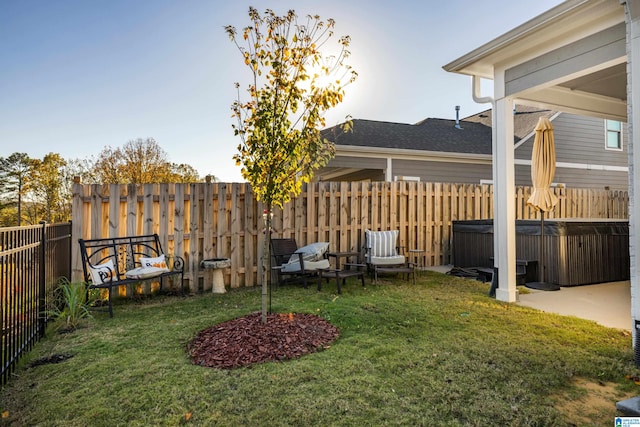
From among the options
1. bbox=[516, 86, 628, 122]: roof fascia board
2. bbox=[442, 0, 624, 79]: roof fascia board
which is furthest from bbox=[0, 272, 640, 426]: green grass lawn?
bbox=[442, 0, 624, 79]: roof fascia board

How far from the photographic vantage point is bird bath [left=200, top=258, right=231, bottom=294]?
573 cm

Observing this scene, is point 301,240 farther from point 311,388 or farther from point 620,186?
point 620,186

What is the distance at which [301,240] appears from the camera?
6945 millimetres

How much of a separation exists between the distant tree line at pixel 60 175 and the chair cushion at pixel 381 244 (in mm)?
10856

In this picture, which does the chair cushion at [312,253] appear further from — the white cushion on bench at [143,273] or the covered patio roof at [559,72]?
the covered patio roof at [559,72]

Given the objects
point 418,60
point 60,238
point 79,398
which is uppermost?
point 418,60

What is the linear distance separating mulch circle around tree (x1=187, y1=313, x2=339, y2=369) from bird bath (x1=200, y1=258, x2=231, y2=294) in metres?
1.86

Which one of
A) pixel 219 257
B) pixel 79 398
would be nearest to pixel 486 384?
pixel 79 398

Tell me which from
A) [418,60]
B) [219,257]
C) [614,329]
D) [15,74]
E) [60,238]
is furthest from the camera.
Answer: [418,60]

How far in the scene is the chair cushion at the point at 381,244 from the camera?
6879 millimetres

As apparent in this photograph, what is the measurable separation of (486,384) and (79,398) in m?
2.88

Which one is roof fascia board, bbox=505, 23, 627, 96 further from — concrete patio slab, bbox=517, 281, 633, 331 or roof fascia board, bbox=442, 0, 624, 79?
concrete patio slab, bbox=517, 281, 633, 331

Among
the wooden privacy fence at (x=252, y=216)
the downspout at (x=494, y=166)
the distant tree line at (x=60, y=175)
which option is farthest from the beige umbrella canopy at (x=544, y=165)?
the distant tree line at (x=60, y=175)

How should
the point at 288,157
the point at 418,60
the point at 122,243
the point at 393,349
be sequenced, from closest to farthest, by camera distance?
the point at 393,349
the point at 288,157
the point at 122,243
the point at 418,60
